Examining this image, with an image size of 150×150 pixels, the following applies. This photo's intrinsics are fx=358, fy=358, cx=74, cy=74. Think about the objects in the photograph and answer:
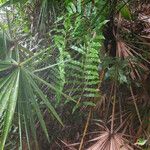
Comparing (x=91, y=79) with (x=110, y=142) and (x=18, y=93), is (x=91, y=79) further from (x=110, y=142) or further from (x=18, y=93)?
(x=18, y=93)

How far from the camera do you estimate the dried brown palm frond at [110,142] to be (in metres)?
1.99

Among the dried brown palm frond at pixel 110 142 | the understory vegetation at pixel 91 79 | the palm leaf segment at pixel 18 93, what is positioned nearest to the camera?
the palm leaf segment at pixel 18 93

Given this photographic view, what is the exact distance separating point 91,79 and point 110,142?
16.7 inches

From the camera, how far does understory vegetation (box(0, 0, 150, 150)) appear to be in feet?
6.98

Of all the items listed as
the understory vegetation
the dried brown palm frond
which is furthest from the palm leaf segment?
the dried brown palm frond

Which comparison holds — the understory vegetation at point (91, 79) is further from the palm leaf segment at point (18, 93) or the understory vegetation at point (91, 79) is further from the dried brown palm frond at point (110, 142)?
the palm leaf segment at point (18, 93)

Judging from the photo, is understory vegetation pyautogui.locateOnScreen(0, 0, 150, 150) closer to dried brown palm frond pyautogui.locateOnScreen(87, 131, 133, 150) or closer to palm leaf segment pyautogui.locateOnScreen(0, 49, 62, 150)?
dried brown palm frond pyautogui.locateOnScreen(87, 131, 133, 150)

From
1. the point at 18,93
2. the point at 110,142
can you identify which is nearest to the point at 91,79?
the point at 110,142

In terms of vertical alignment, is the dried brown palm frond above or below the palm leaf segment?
below

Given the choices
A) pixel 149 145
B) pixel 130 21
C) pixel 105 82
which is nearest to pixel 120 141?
pixel 149 145

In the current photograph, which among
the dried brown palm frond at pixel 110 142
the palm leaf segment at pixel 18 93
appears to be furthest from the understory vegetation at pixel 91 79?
the palm leaf segment at pixel 18 93

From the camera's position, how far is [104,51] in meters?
2.42

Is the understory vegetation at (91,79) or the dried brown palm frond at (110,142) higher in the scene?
the understory vegetation at (91,79)

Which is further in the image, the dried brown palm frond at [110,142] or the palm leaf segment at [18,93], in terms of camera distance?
the dried brown palm frond at [110,142]
